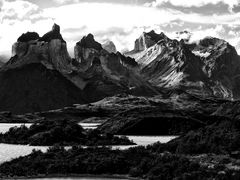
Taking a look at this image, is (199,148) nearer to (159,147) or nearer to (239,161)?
(159,147)

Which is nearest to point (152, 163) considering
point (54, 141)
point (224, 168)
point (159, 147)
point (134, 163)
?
point (134, 163)

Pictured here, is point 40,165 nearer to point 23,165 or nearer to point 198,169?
point 23,165

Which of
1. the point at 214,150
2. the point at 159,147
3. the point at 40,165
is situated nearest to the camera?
the point at 40,165

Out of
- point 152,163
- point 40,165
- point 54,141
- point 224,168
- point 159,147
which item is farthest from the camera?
point 54,141

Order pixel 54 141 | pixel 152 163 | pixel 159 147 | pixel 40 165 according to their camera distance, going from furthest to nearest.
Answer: pixel 54 141, pixel 159 147, pixel 40 165, pixel 152 163

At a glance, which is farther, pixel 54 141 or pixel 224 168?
pixel 54 141

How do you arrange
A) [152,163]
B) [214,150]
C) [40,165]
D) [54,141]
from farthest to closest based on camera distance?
[54,141], [214,150], [40,165], [152,163]

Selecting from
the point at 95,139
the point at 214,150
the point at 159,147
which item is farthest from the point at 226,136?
the point at 95,139

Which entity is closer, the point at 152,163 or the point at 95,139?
the point at 152,163
